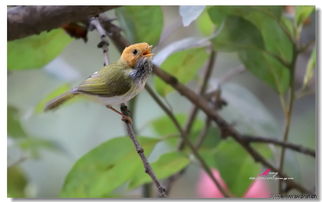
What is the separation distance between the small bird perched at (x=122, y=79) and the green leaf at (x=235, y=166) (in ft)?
1.14

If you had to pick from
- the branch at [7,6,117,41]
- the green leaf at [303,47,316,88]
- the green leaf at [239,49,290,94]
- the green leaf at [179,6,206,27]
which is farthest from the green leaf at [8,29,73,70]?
the green leaf at [303,47,316,88]

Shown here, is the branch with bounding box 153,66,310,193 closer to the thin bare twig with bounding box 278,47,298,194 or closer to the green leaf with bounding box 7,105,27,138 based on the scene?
the thin bare twig with bounding box 278,47,298,194

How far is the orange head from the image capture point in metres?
1.06

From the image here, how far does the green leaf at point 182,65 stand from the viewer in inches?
48.5

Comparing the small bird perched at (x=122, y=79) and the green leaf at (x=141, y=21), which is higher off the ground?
the green leaf at (x=141, y=21)

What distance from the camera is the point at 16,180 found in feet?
4.92

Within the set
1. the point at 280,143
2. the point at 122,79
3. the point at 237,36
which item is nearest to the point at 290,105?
the point at 280,143

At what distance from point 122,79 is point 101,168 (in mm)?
254

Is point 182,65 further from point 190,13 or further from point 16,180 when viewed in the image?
point 16,180

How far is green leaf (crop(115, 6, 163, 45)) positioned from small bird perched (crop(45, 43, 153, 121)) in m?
0.11

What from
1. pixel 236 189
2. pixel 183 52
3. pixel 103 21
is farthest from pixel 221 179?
pixel 103 21

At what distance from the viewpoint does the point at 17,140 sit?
149cm

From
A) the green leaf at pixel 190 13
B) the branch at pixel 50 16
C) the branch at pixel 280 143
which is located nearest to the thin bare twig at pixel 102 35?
the branch at pixel 50 16

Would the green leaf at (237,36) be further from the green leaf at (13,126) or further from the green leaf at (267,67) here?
the green leaf at (13,126)
